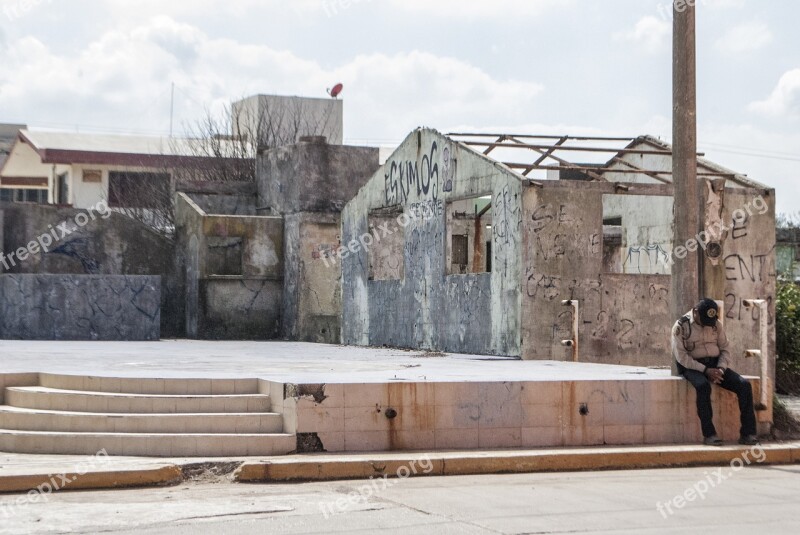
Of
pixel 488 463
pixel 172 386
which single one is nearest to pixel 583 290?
pixel 488 463

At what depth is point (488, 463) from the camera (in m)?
10.9

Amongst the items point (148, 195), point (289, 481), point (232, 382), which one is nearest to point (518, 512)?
point (289, 481)

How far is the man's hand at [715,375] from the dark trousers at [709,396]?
2.0 inches

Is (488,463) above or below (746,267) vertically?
below

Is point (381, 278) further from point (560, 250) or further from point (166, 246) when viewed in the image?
point (166, 246)

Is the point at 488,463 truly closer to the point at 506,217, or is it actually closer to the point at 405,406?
the point at 405,406

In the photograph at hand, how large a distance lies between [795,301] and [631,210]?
12.3ft

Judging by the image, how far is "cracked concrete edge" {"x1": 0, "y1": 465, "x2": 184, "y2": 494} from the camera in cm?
946

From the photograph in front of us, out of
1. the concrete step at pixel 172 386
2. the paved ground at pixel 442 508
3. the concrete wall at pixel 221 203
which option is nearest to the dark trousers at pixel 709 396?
the paved ground at pixel 442 508

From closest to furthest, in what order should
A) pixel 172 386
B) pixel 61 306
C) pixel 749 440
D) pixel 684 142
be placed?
pixel 172 386 < pixel 749 440 < pixel 684 142 < pixel 61 306

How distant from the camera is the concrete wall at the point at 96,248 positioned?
3089 cm

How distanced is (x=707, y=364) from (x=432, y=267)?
9.92 metres

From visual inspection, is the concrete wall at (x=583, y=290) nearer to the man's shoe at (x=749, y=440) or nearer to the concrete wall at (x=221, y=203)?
the man's shoe at (x=749, y=440)

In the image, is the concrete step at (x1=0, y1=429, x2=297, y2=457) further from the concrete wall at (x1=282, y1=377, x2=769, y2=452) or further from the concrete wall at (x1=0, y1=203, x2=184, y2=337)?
the concrete wall at (x1=0, y1=203, x2=184, y2=337)
